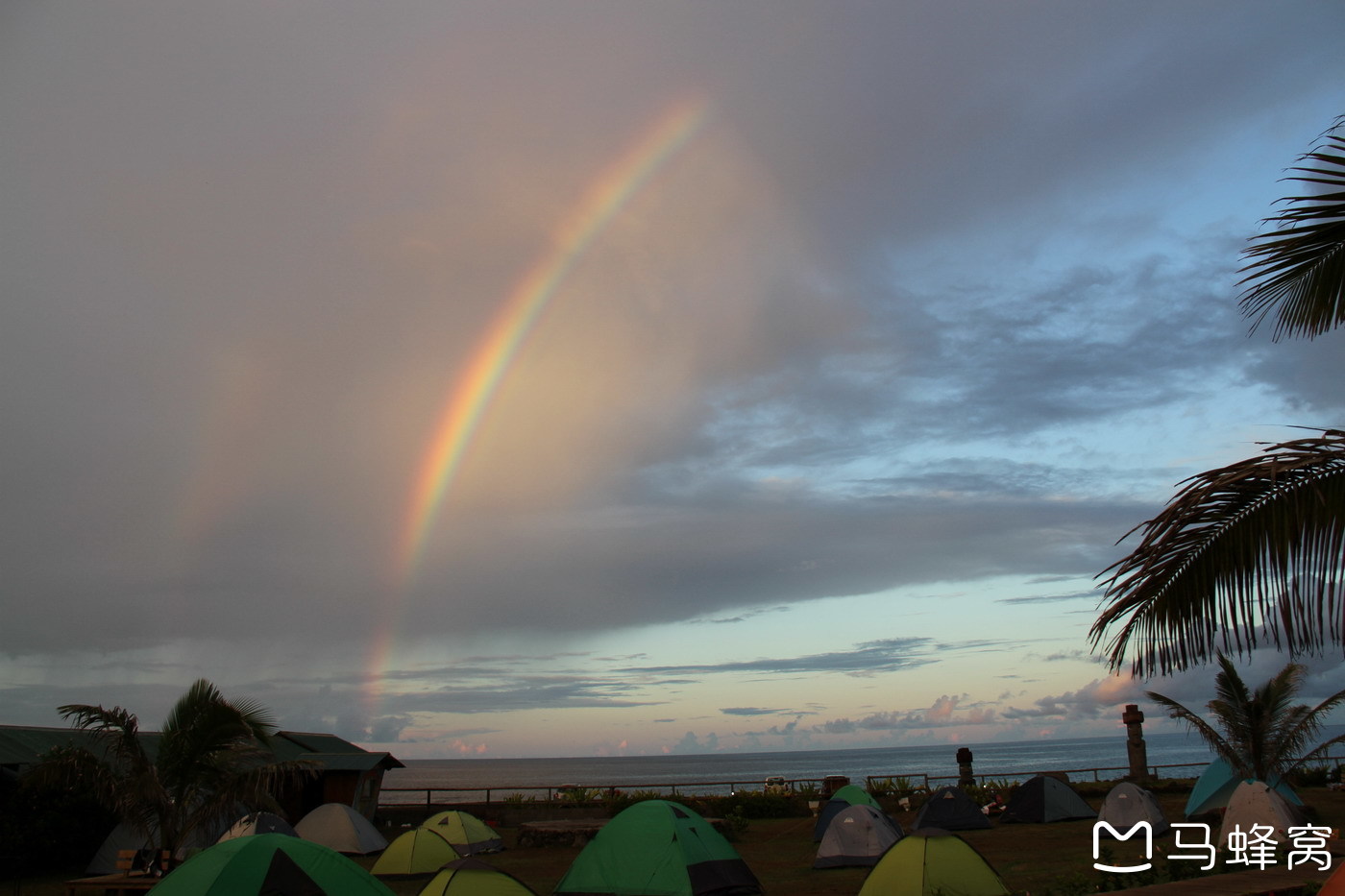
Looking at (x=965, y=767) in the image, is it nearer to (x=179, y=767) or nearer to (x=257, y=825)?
(x=257, y=825)

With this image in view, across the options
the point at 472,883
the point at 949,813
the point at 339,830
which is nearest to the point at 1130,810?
the point at 949,813

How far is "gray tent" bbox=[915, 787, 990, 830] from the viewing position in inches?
909

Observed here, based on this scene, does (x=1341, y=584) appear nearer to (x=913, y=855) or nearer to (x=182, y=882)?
(x=913, y=855)

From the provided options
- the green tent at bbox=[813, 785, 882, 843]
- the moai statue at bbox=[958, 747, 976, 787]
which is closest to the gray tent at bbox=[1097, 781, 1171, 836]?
the green tent at bbox=[813, 785, 882, 843]

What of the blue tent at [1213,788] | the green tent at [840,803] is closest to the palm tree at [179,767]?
the green tent at [840,803]

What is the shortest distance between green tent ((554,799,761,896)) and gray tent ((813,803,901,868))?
12.2 feet

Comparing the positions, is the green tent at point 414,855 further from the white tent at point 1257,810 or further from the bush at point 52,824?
the white tent at point 1257,810

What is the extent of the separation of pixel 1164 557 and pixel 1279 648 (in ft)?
2.44

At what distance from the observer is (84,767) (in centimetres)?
1333

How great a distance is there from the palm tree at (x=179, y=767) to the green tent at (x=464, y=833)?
24.8 ft

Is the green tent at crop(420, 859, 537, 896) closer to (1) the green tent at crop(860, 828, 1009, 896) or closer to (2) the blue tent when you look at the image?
(1) the green tent at crop(860, 828, 1009, 896)

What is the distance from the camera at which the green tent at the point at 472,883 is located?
39.0ft

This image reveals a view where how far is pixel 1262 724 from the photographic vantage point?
784 inches

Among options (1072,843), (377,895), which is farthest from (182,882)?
(1072,843)
